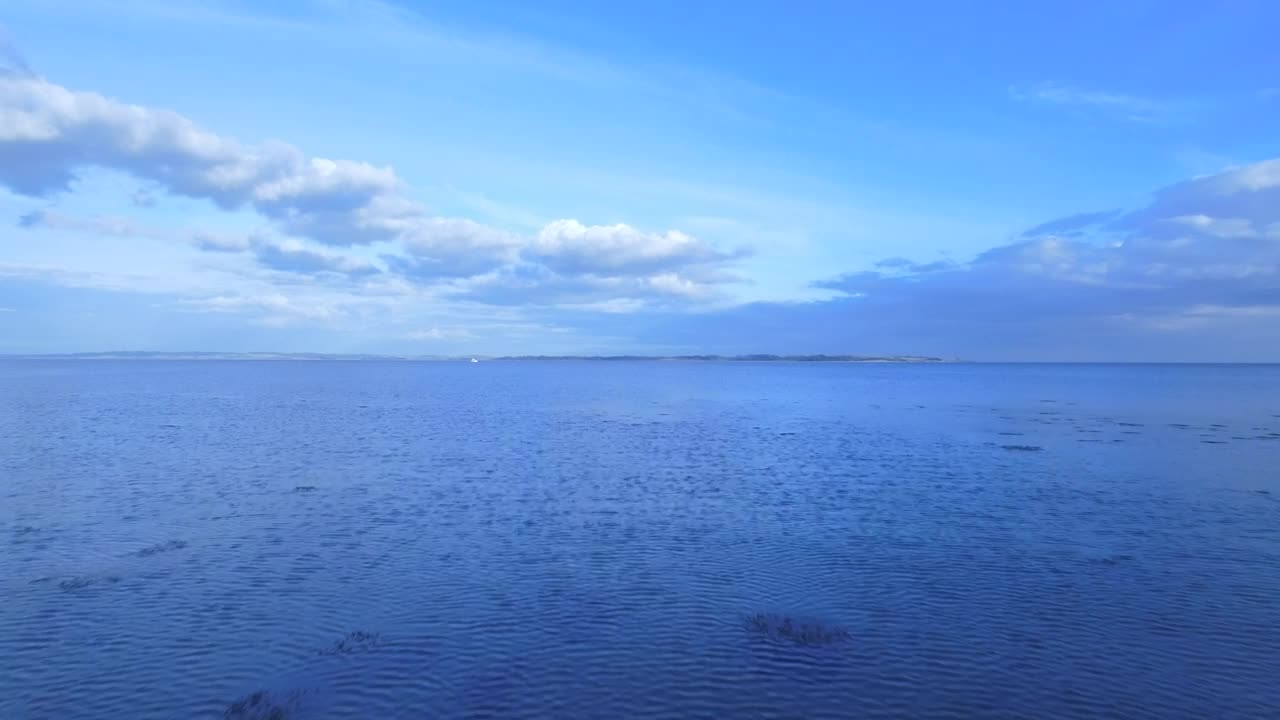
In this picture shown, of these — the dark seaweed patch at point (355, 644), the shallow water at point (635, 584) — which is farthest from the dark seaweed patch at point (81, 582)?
the dark seaweed patch at point (355, 644)

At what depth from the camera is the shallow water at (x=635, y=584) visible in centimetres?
1794

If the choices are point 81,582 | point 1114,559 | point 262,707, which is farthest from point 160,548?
point 1114,559

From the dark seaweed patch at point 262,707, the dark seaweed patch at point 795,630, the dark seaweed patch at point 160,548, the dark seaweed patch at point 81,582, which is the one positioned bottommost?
the dark seaweed patch at point 262,707

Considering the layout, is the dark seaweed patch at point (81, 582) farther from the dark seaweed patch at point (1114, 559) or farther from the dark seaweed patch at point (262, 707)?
the dark seaweed patch at point (1114, 559)

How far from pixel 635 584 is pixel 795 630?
20.0 ft

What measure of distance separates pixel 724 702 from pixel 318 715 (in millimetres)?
9262

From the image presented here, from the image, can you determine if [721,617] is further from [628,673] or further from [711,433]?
[711,433]

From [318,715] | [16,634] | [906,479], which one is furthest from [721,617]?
[906,479]

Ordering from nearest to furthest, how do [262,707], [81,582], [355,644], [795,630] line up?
[262,707]
[355,644]
[795,630]
[81,582]

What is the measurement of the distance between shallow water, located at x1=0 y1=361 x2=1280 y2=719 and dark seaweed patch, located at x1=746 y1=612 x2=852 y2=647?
0.13 metres

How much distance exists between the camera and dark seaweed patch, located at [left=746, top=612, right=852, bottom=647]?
68.0ft

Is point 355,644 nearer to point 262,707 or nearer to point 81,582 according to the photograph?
point 262,707

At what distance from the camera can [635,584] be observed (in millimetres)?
25328

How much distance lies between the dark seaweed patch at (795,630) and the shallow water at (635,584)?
0.41ft
